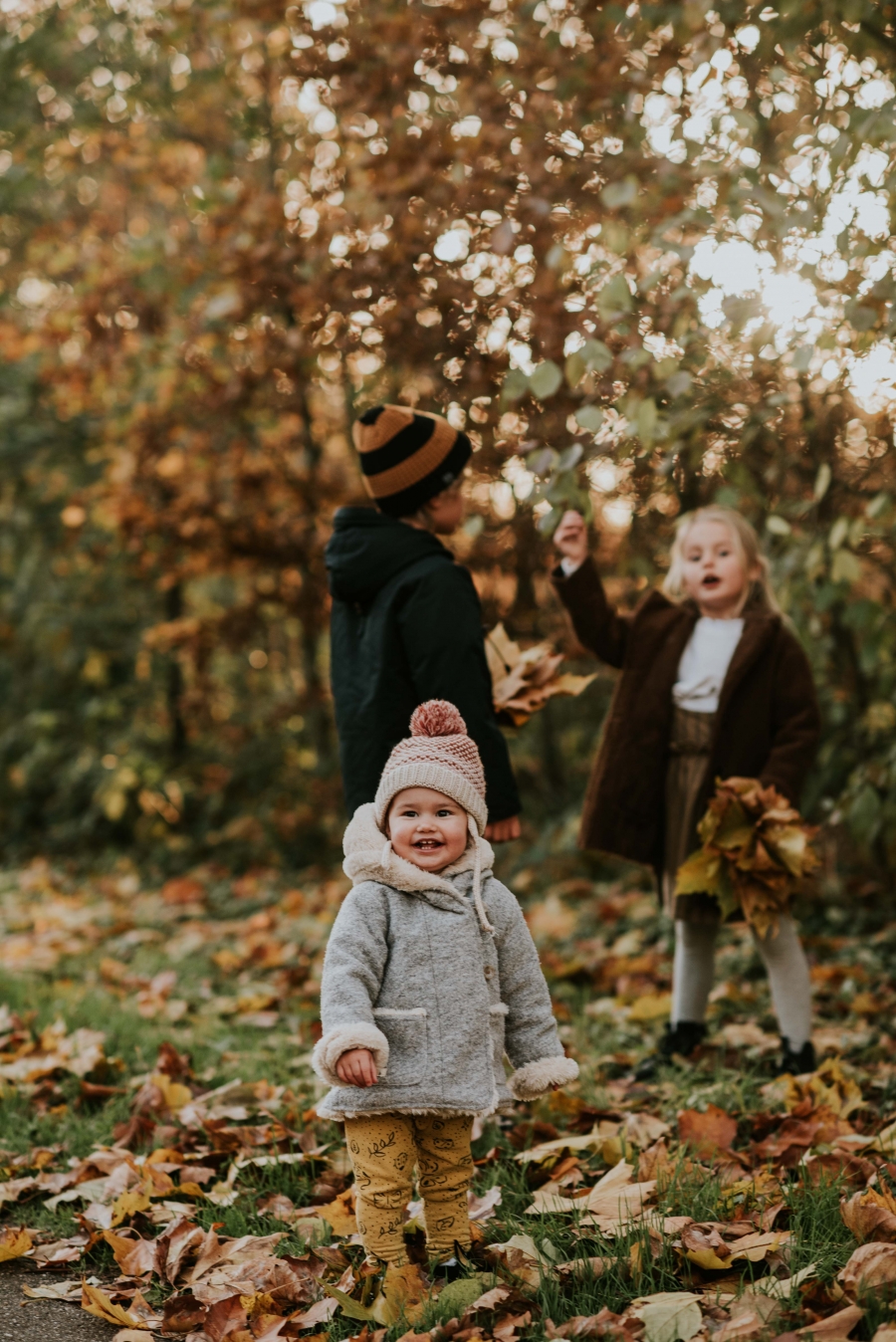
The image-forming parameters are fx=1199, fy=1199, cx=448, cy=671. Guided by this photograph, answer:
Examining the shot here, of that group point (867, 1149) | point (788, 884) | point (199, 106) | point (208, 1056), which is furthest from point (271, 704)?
point (867, 1149)

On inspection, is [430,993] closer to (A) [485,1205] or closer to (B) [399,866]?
(B) [399,866]

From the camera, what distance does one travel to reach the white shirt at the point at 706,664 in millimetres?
3852

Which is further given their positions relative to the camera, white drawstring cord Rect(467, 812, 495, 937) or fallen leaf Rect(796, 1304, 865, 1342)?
white drawstring cord Rect(467, 812, 495, 937)

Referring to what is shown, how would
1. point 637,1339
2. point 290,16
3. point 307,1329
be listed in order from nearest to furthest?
point 637,1339 → point 307,1329 → point 290,16

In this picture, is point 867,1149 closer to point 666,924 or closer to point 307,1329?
point 307,1329

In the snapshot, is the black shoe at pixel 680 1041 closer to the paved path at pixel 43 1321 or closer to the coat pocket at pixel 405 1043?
the coat pocket at pixel 405 1043

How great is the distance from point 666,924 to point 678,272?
3.29 metres

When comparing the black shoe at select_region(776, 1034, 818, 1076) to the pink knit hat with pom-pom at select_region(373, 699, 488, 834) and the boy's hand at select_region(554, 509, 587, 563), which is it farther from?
the pink knit hat with pom-pom at select_region(373, 699, 488, 834)

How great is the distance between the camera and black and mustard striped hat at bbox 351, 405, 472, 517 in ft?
10.9

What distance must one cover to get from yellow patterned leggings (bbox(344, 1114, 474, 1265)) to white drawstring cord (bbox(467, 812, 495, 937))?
1.20ft

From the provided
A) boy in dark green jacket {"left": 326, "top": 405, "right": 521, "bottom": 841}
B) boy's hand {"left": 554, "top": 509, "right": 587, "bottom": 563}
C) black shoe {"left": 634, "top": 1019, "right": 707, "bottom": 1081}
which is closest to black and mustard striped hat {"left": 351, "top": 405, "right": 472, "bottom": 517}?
boy in dark green jacket {"left": 326, "top": 405, "right": 521, "bottom": 841}

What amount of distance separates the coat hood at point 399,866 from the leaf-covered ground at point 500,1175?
706 millimetres

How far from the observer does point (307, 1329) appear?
89.1 inches

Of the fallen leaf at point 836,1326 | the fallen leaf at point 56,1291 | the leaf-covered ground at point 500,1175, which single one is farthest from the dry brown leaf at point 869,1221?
the fallen leaf at point 56,1291
